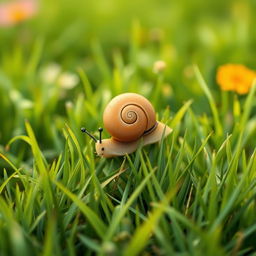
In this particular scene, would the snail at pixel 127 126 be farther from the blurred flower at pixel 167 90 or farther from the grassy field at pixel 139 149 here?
the blurred flower at pixel 167 90

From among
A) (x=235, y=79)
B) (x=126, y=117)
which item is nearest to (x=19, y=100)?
(x=126, y=117)

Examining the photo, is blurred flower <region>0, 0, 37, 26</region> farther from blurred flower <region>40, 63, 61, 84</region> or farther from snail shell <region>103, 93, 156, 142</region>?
snail shell <region>103, 93, 156, 142</region>

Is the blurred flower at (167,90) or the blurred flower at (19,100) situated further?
the blurred flower at (167,90)

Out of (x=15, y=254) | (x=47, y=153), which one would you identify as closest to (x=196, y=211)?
(x=15, y=254)

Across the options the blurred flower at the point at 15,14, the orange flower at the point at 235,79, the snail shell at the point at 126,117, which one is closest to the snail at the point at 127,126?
the snail shell at the point at 126,117

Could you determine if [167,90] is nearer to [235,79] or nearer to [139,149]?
[235,79]

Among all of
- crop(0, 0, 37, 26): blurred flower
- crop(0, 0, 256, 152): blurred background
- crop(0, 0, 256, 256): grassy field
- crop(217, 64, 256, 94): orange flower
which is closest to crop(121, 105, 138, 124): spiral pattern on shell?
crop(0, 0, 256, 256): grassy field

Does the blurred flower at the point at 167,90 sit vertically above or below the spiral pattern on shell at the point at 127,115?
below

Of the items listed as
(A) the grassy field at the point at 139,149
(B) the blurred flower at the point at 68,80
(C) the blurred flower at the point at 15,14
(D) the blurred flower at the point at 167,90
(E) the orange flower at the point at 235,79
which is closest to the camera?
(A) the grassy field at the point at 139,149
